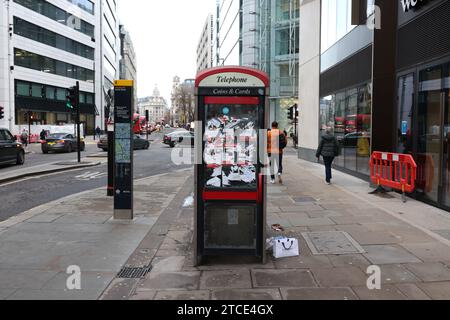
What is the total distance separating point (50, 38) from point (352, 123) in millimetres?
51403

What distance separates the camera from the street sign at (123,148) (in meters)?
8.53

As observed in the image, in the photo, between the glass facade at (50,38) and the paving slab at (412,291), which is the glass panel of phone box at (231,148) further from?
the glass facade at (50,38)

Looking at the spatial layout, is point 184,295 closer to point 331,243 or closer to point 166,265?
point 166,265

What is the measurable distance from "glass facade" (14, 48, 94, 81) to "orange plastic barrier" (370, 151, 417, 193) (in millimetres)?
47945

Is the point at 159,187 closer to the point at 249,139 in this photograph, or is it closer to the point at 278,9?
the point at 249,139

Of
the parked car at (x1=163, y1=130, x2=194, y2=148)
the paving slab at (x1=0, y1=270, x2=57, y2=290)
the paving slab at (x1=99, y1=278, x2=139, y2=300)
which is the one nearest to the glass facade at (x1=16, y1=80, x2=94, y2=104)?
the parked car at (x1=163, y1=130, x2=194, y2=148)

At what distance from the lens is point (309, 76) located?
76.0 feet

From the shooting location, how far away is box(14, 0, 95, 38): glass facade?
175 feet

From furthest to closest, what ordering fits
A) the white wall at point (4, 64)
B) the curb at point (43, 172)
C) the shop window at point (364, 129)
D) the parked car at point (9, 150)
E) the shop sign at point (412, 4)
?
the white wall at point (4, 64) → the parked car at point (9, 150) → the curb at point (43, 172) → the shop window at point (364, 129) → the shop sign at point (412, 4)

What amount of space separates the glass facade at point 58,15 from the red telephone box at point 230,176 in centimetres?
5188

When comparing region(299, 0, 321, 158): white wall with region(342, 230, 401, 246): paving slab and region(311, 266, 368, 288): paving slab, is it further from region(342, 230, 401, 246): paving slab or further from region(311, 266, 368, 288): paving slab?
region(311, 266, 368, 288): paving slab

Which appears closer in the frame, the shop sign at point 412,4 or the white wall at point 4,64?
the shop sign at point 412,4

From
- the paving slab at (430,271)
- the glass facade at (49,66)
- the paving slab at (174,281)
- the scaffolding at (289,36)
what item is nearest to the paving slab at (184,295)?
the paving slab at (174,281)

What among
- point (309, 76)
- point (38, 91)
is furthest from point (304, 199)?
point (38, 91)
